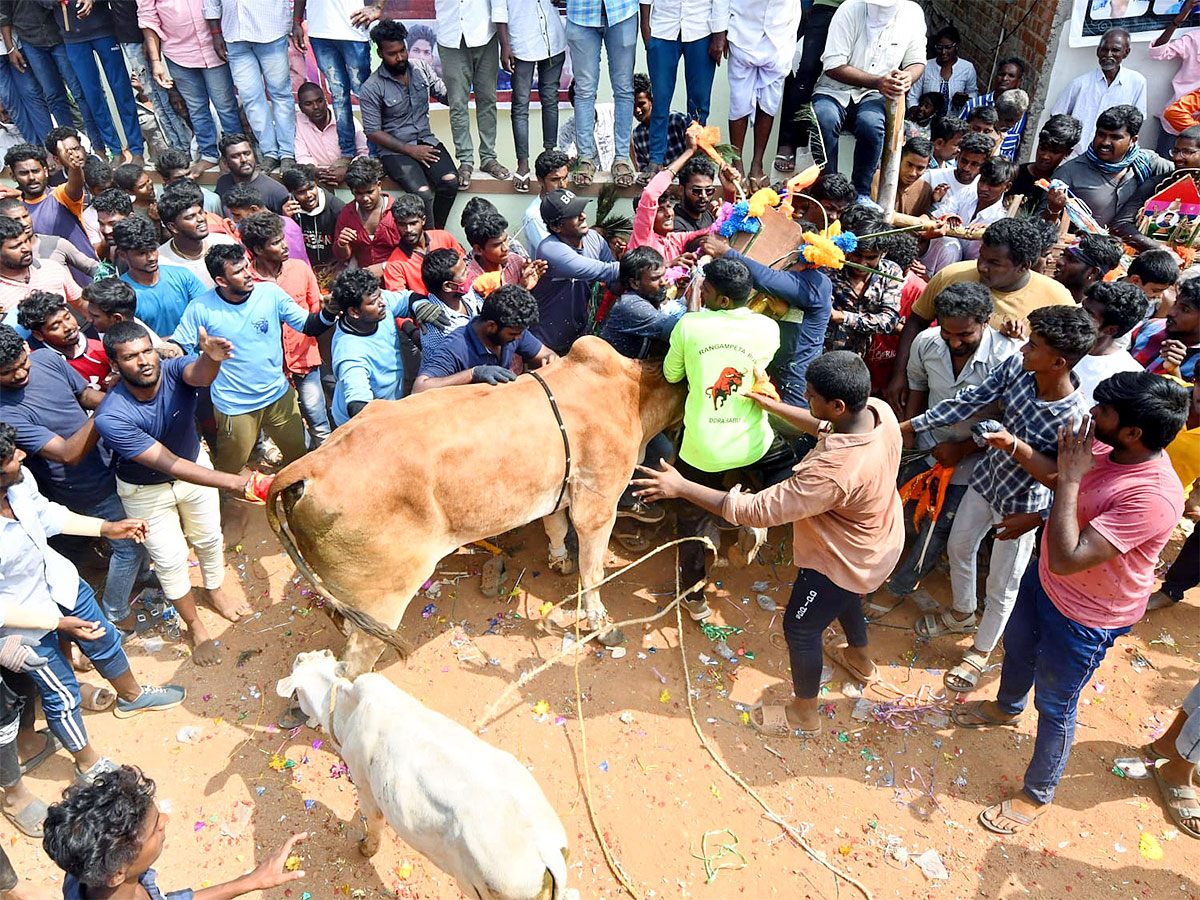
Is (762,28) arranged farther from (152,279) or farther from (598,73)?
(152,279)

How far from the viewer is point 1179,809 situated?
14.4 ft

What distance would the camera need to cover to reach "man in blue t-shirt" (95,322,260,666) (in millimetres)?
4574

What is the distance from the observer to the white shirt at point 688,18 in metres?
7.91

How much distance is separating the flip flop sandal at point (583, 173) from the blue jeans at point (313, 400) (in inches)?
128

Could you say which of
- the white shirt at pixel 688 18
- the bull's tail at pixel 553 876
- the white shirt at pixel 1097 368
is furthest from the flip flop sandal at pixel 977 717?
the white shirt at pixel 688 18

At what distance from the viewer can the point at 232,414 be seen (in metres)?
5.88

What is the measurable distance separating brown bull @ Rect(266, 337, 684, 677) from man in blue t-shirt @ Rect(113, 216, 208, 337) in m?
2.36

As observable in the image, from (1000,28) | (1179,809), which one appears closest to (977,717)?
(1179,809)

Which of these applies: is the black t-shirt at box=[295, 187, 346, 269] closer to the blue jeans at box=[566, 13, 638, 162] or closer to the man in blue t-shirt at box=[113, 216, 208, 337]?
the man in blue t-shirt at box=[113, 216, 208, 337]

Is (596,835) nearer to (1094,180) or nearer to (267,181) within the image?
(267,181)

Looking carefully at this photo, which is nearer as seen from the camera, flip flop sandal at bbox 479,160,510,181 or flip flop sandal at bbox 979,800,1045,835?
flip flop sandal at bbox 979,800,1045,835

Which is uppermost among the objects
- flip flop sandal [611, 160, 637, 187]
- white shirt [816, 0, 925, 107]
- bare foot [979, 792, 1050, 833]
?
white shirt [816, 0, 925, 107]

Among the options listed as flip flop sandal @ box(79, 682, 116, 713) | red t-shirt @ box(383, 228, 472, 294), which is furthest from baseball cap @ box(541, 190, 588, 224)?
flip flop sandal @ box(79, 682, 116, 713)

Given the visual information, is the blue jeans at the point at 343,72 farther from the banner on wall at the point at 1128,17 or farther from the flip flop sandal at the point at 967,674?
the flip flop sandal at the point at 967,674
